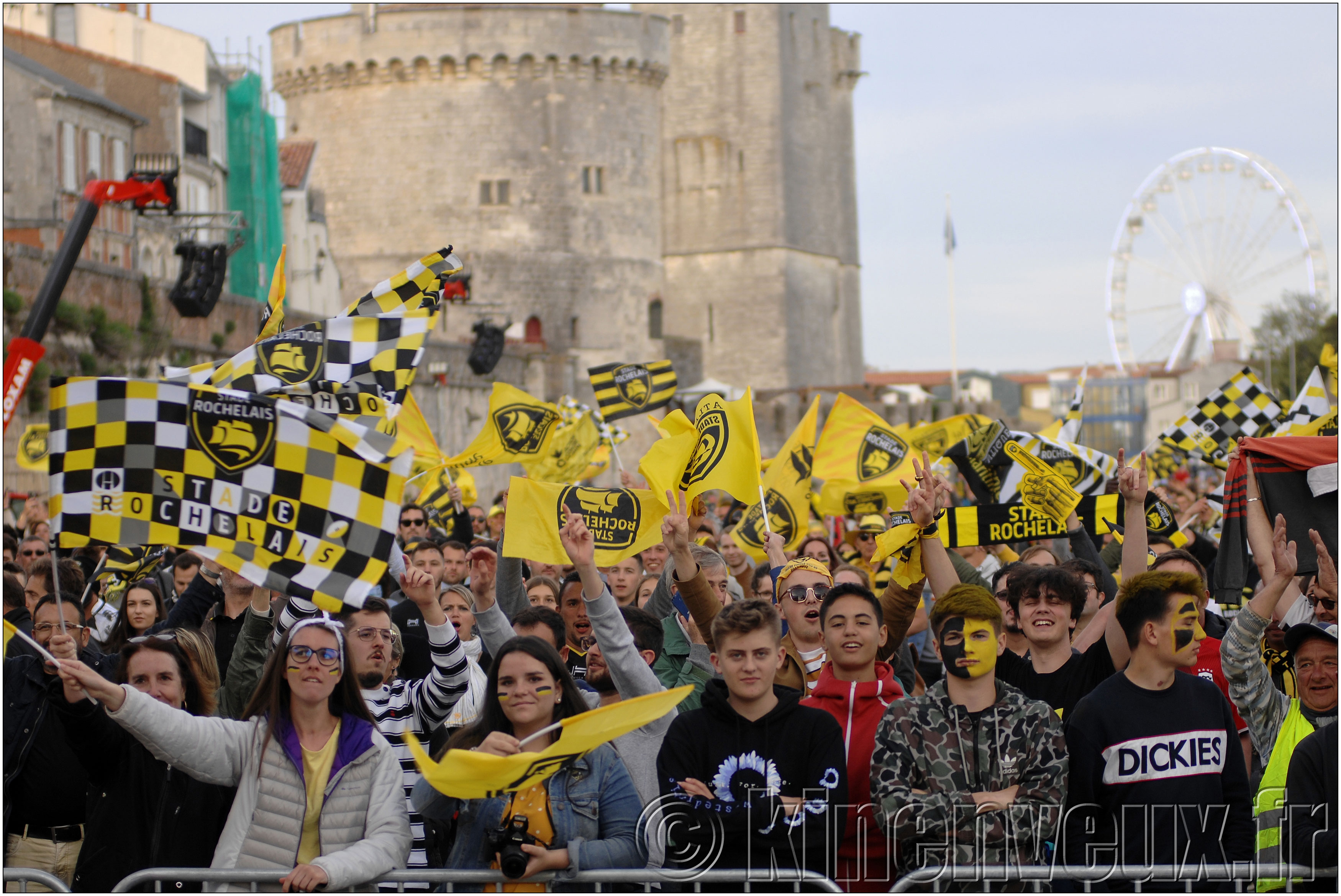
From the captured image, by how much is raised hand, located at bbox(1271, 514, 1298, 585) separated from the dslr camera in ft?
8.62

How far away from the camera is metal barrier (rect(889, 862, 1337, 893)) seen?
15.0ft

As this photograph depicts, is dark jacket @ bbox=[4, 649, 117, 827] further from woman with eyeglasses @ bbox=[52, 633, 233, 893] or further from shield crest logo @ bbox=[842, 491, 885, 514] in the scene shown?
A: shield crest logo @ bbox=[842, 491, 885, 514]

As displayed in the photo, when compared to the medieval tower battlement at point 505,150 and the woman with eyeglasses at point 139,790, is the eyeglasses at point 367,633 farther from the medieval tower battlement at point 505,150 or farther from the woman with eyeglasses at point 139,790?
the medieval tower battlement at point 505,150

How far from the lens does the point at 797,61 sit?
6444 centimetres

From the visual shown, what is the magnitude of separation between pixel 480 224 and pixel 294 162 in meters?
5.92

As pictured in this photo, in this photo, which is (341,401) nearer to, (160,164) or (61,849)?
(61,849)

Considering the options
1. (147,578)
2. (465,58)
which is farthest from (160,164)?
(147,578)

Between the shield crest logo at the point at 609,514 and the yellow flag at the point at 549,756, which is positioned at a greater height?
the shield crest logo at the point at 609,514

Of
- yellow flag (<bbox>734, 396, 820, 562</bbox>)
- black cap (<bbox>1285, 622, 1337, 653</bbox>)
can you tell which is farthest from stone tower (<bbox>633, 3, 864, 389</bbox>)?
black cap (<bbox>1285, 622, 1337, 653</bbox>)

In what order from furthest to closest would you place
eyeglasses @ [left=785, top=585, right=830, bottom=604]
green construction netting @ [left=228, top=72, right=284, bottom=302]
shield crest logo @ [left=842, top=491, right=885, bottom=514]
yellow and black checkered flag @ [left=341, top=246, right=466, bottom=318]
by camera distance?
green construction netting @ [left=228, top=72, right=284, bottom=302]
shield crest logo @ [left=842, top=491, right=885, bottom=514]
yellow and black checkered flag @ [left=341, top=246, right=466, bottom=318]
eyeglasses @ [left=785, top=585, right=830, bottom=604]

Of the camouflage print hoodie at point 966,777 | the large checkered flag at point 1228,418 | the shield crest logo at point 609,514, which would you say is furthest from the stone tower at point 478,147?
the camouflage print hoodie at point 966,777

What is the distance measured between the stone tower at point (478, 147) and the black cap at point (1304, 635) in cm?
4665

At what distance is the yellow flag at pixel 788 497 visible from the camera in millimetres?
10836


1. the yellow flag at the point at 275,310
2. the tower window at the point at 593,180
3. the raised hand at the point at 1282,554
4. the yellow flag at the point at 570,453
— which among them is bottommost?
the raised hand at the point at 1282,554
